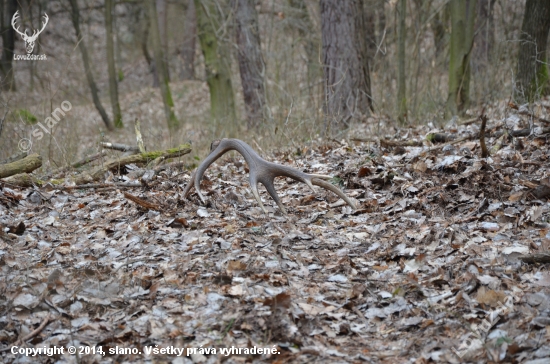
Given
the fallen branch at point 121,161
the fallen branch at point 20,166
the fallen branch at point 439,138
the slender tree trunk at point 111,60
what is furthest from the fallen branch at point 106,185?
the slender tree trunk at point 111,60

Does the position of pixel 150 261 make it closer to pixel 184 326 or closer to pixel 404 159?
pixel 184 326

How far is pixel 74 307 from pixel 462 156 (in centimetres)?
424

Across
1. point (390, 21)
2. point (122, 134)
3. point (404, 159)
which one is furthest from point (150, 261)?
point (122, 134)

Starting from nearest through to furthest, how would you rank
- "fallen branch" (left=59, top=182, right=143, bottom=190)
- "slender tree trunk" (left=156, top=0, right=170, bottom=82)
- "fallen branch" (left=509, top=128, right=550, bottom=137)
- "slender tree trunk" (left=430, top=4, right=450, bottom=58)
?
1. "fallen branch" (left=509, top=128, right=550, bottom=137)
2. "fallen branch" (left=59, top=182, right=143, bottom=190)
3. "slender tree trunk" (left=430, top=4, right=450, bottom=58)
4. "slender tree trunk" (left=156, top=0, right=170, bottom=82)

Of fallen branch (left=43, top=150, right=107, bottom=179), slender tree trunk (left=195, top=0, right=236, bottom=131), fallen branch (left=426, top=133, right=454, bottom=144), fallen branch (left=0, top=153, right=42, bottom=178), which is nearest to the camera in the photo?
fallen branch (left=0, top=153, right=42, bottom=178)

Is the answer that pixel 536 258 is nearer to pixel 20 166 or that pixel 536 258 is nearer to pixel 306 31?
pixel 20 166

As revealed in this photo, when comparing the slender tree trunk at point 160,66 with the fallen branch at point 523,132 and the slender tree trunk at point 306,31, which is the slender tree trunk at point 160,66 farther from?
the fallen branch at point 523,132

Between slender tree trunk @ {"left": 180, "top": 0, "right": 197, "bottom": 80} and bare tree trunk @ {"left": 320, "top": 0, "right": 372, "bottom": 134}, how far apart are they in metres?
13.7

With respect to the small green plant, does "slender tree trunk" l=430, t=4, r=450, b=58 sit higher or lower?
higher

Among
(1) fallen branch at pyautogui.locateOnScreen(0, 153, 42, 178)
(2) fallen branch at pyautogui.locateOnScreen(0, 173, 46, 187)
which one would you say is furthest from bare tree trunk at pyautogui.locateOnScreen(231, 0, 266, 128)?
(2) fallen branch at pyautogui.locateOnScreen(0, 173, 46, 187)

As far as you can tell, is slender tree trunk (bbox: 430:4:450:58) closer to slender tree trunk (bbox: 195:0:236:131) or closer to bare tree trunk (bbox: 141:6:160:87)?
slender tree trunk (bbox: 195:0:236:131)

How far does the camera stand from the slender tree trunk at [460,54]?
31.3ft

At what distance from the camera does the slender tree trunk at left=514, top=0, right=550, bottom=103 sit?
28.6 feet

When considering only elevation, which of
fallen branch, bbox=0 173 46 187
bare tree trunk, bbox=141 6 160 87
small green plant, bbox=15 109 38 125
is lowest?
fallen branch, bbox=0 173 46 187
